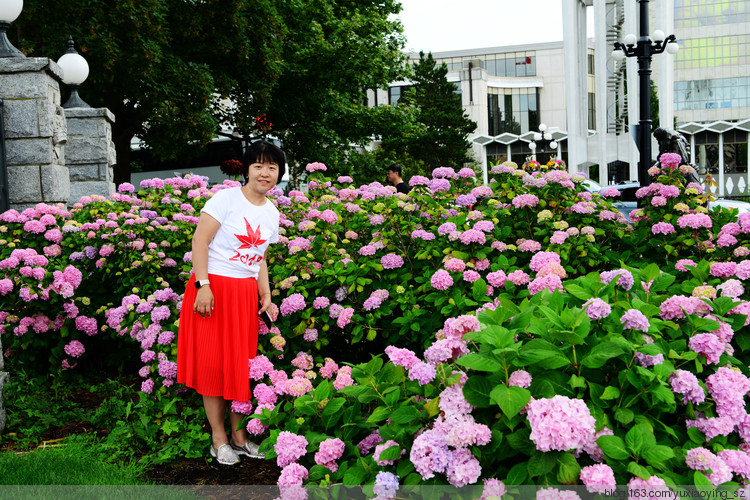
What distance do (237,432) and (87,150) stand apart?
6.86 m

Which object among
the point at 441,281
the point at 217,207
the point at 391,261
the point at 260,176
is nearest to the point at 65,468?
the point at 217,207

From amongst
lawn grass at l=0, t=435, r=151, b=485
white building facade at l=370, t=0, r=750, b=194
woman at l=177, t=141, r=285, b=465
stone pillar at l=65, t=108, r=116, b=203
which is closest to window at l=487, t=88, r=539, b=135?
white building facade at l=370, t=0, r=750, b=194

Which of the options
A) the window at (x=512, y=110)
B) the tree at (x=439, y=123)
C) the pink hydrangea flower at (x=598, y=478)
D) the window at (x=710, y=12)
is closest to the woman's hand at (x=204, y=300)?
the pink hydrangea flower at (x=598, y=478)

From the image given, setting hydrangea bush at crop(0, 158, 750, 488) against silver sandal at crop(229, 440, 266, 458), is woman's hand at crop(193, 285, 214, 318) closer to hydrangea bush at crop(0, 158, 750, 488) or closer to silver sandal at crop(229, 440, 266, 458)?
hydrangea bush at crop(0, 158, 750, 488)

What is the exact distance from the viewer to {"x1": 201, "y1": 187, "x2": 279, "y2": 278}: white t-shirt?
10.9 feet

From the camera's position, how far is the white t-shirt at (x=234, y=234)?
10.9 feet

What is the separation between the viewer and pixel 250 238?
11.2ft

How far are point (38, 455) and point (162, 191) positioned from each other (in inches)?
124

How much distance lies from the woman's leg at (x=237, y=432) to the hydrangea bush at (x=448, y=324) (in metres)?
0.26

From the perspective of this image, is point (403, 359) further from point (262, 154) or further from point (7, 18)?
point (7, 18)

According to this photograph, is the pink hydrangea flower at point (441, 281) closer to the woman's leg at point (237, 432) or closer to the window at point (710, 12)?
the woman's leg at point (237, 432)

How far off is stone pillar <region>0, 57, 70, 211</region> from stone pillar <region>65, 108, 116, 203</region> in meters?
2.23

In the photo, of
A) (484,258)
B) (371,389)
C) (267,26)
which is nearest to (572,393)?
(371,389)

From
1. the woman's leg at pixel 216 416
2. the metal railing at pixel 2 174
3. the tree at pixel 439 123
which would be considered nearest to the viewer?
the woman's leg at pixel 216 416
